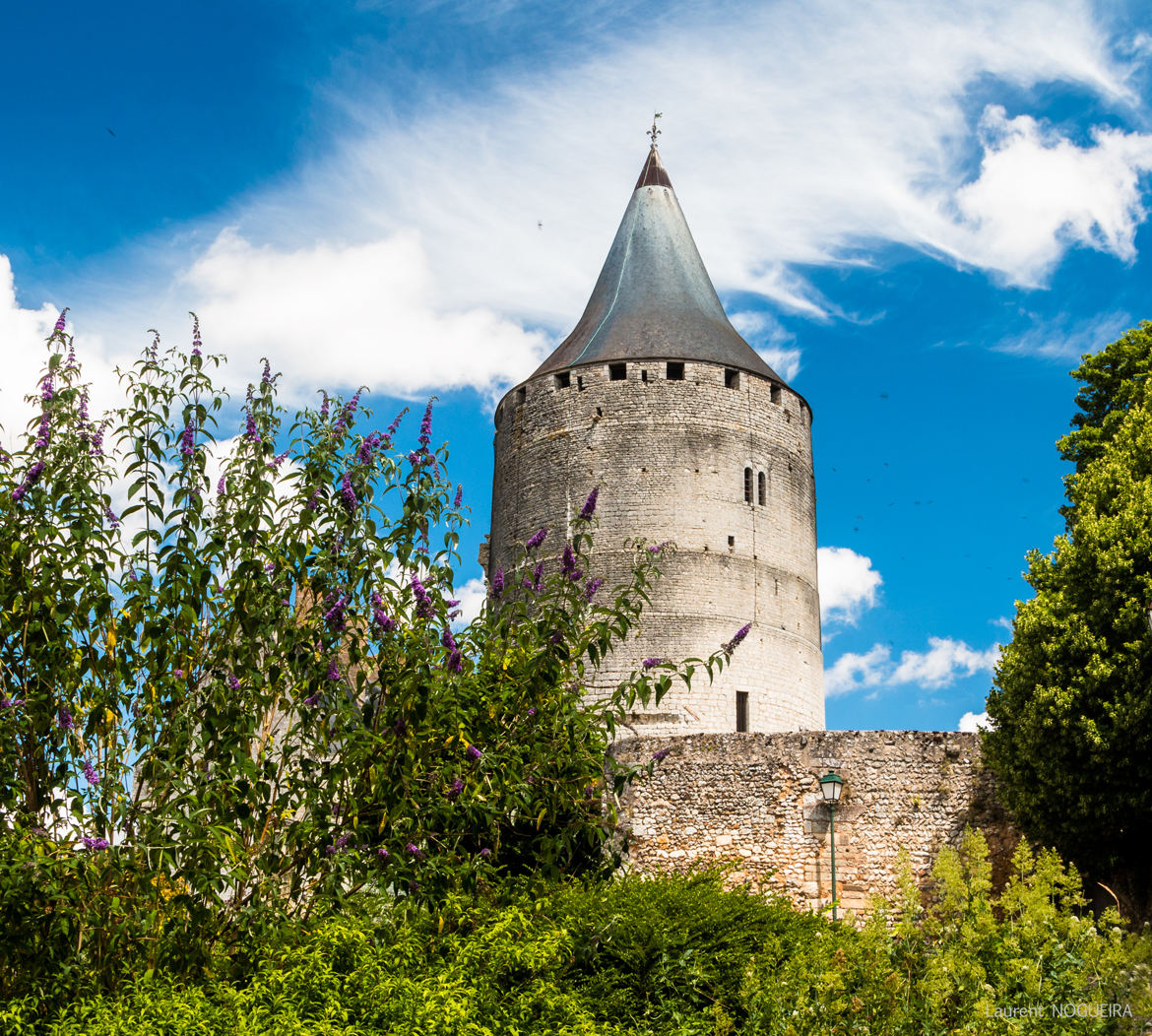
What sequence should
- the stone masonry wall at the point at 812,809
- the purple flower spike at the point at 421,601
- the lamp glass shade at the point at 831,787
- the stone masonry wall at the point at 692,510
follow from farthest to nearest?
1. the stone masonry wall at the point at 692,510
2. the stone masonry wall at the point at 812,809
3. the lamp glass shade at the point at 831,787
4. the purple flower spike at the point at 421,601

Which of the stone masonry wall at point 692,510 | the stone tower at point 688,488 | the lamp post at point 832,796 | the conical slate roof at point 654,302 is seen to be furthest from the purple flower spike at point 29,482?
the conical slate roof at point 654,302

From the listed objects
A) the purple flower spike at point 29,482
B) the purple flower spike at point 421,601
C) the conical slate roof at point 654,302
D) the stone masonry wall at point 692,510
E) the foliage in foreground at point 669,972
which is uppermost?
the conical slate roof at point 654,302

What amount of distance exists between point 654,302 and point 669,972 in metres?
20.9

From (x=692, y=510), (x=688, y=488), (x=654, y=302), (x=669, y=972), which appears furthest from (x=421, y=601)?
(x=654, y=302)

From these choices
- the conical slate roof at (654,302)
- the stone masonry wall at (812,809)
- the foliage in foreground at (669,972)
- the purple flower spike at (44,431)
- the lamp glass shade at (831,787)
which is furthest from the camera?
the conical slate roof at (654,302)

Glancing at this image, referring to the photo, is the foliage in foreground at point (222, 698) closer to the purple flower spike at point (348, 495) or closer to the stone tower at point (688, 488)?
the purple flower spike at point (348, 495)

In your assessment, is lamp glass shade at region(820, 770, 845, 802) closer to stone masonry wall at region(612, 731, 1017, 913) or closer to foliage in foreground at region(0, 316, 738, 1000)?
stone masonry wall at region(612, 731, 1017, 913)

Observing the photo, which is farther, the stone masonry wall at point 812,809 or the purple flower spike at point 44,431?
the stone masonry wall at point 812,809

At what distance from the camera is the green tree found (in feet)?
47.2

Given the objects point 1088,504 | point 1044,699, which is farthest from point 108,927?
point 1088,504

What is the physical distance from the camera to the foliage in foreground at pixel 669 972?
6.67m

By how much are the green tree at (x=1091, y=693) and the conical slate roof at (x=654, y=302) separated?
43.4 feet

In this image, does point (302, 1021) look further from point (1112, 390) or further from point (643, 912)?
point (1112, 390)

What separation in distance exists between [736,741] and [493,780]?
29.1 ft
